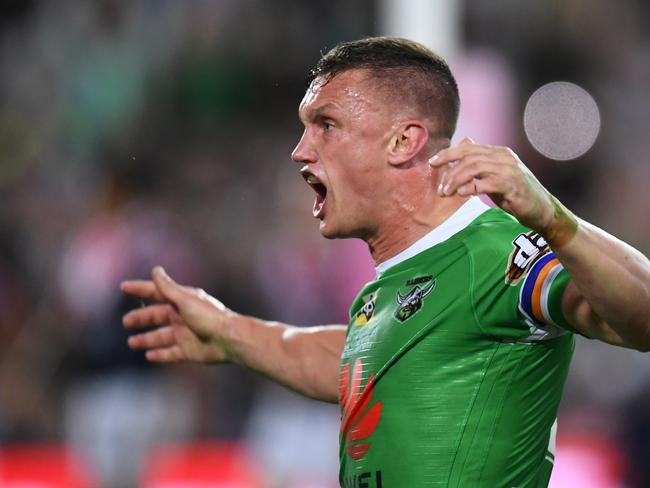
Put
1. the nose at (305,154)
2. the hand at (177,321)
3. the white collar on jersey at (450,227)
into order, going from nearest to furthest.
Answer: the white collar on jersey at (450,227)
the nose at (305,154)
the hand at (177,321)

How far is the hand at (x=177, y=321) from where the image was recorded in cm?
459

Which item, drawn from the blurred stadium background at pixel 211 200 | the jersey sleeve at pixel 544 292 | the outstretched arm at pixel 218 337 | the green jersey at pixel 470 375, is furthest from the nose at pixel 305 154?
the blurred stadium background at pixel 211 200

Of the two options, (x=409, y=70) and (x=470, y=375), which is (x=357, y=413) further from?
(x=409, y=70)

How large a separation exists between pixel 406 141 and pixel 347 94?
0.24m

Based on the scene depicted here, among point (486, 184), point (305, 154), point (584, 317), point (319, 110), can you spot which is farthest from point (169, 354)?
point (486, 184)

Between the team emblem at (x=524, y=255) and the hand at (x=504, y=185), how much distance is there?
0.32m

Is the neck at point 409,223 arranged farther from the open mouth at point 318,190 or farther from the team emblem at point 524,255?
the team emblem at point 524,255

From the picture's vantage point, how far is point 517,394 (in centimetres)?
338

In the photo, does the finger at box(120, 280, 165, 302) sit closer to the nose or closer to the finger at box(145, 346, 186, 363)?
the finger at box(145, 346, 186, 363)

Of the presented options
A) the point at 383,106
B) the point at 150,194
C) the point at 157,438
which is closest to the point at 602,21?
the point at 150,194

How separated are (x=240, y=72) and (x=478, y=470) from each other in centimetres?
817

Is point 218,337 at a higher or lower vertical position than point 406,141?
lower

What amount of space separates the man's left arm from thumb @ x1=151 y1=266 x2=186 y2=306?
6.26 feet

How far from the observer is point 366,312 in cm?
384
